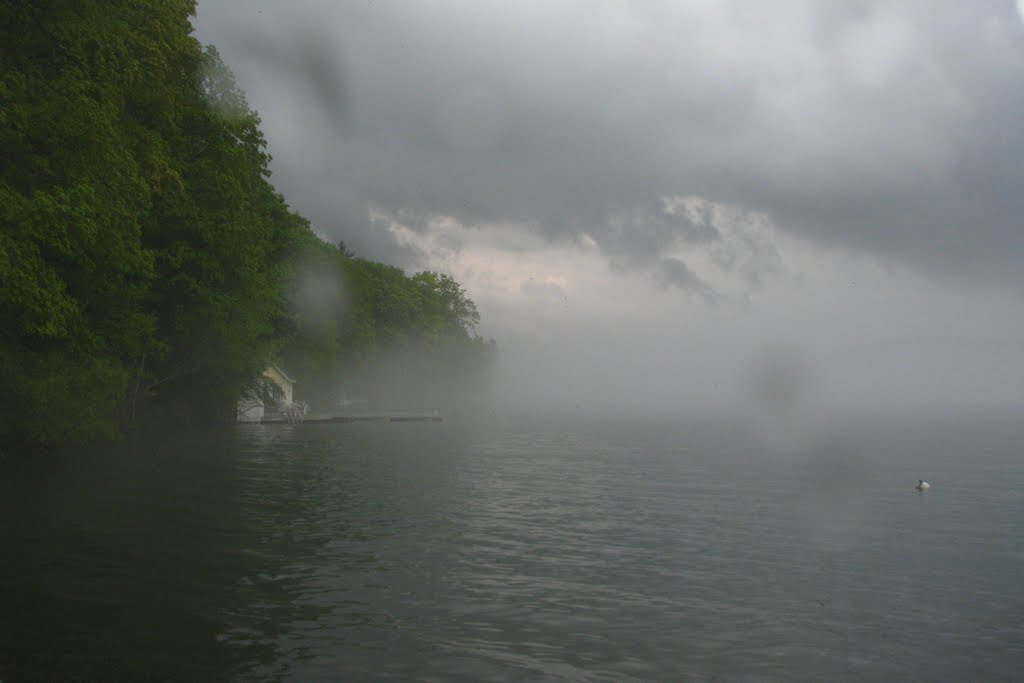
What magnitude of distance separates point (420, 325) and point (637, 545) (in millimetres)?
97686

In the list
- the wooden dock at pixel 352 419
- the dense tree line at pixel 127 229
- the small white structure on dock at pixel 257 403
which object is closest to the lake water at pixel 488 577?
the dense tree line at pixel 127 229

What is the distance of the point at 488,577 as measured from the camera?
18.9 m

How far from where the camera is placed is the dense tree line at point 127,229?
2453 centimetres

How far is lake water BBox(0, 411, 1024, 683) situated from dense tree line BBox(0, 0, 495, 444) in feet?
16.5

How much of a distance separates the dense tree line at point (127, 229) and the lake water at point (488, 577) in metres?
5.04

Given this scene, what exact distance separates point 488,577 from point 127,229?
19749 millimetres

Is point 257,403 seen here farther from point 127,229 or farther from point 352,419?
point 127,229

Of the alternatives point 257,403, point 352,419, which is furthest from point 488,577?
point 352,419

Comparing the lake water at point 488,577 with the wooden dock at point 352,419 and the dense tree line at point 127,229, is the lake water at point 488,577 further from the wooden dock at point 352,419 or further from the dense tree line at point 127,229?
the wooden dock at point 352,419

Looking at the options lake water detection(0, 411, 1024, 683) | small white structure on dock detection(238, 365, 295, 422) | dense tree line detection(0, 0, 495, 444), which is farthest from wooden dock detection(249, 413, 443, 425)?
lake water detection(0, 411, 1024, 683)

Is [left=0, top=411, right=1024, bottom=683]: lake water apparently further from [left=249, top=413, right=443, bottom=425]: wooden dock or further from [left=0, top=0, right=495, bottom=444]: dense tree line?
[left=249, top=413, right=443, bottom=425]: wooden dock

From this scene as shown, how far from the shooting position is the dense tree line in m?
24.5

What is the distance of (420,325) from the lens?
11962cm

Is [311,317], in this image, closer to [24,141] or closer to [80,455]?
[80,455]
